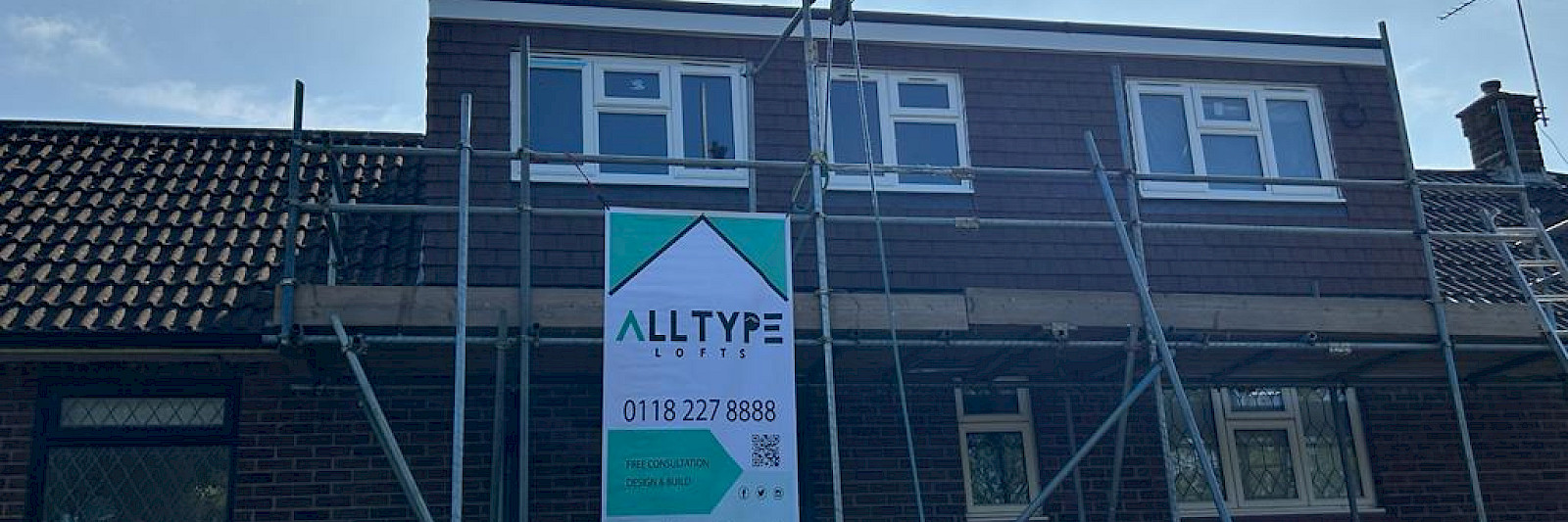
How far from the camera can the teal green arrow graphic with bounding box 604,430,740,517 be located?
318 inches

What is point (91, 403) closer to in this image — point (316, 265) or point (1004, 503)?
point (316, 265)

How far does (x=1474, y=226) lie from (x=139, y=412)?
39.5ft

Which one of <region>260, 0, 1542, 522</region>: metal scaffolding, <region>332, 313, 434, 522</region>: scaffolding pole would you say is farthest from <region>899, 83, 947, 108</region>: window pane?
<region>332, 313, 434, 522</region>: scaffolding pole

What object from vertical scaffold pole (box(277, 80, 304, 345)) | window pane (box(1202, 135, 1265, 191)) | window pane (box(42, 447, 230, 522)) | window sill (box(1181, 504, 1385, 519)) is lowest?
window sill (box(1181, 504, 1385, 519))

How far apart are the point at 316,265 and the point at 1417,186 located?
26.1 ft

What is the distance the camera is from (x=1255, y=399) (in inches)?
459

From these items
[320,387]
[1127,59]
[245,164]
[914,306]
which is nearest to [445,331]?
[320,387]

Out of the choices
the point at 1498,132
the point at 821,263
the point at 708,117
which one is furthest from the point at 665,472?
the point at 1498,132

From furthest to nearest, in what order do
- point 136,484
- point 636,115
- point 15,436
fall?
point 636,115
point 136,484
point 15,436

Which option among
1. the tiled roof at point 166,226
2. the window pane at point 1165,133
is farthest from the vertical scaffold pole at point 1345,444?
the tiled roof at point 166,226

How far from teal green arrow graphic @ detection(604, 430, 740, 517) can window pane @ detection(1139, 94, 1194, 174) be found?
5335 millimetres

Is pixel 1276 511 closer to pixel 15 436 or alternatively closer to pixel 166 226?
pixel 166 226

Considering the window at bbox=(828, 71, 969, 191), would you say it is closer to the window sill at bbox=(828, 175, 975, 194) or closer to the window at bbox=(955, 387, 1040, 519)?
the window sill at bbox=(828, 175, 975, 194)

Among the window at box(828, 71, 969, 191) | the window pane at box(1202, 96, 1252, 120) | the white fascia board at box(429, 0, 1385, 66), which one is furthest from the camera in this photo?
the window pane at box(1202, 96, 1252, 120)
